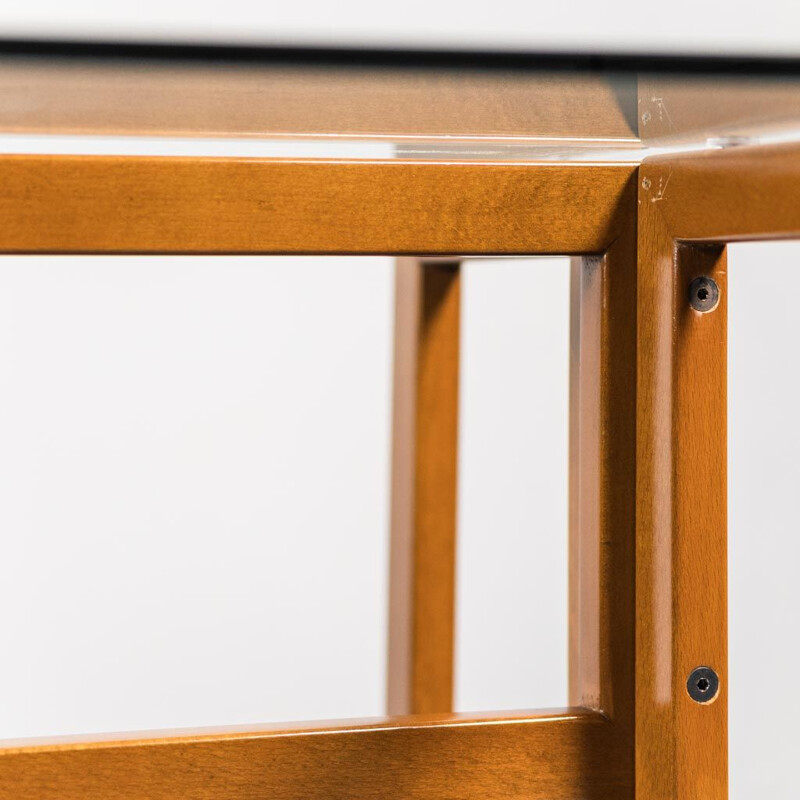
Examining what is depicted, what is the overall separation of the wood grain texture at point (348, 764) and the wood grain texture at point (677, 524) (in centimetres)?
2

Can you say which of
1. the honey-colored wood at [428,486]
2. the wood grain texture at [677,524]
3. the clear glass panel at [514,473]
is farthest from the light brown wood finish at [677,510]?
the clear glass panel at [514,473]

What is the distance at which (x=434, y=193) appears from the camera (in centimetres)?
22

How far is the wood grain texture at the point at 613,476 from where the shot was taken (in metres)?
0.23

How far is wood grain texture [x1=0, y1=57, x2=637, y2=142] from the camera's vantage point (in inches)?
9.0

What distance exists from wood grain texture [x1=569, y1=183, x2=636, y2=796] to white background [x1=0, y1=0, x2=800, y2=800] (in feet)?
0.97

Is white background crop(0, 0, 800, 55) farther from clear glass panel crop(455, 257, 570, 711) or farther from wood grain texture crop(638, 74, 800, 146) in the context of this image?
clear glass panel crop(455, 257, 570, 711)

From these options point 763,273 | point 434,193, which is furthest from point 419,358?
point 434,193

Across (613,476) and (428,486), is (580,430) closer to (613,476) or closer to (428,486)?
(613,476)

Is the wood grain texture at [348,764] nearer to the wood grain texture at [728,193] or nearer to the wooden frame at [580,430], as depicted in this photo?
the wooden frame at [580,430]

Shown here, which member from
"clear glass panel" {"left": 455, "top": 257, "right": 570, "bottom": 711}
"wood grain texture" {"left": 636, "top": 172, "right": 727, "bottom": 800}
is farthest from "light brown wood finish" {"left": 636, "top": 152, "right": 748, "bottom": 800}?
"clear glass panel" {"left": 455, "top": 257, "right": 570, "bottom": 711}

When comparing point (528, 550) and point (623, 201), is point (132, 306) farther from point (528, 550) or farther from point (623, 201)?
point (623, 201)

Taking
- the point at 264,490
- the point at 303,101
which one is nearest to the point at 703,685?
the point at 303,101

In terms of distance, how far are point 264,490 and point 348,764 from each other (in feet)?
1.42

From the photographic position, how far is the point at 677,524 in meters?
0.23
